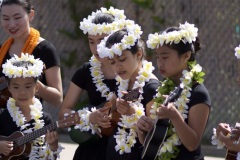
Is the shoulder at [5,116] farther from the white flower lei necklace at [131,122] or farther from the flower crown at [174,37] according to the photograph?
the flower crown at [174,37]

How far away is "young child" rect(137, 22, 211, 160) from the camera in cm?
476

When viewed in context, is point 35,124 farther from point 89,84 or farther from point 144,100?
point 144,100

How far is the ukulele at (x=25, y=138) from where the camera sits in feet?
18.2

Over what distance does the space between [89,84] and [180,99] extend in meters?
1.03

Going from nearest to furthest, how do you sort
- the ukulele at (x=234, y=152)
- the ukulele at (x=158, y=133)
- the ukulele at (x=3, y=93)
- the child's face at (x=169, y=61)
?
the ukulele at (x=234, y=152) < the ukulele at (x=158, y=133) < the child's face at (x=169, y=61) < the ukulele at (x=3, y=93)

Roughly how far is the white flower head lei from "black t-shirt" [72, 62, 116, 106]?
2.21ft

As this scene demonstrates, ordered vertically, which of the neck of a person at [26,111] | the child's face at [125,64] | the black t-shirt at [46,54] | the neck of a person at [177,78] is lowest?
the neck of a person at [26,111]

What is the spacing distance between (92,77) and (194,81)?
38.8 inches

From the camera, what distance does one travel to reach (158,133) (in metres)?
4.82

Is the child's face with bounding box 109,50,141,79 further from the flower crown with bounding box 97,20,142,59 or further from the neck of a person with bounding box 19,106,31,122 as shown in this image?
the neck of a person with bounding box 19,106,31,122

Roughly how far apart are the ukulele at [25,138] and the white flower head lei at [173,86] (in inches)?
31.0

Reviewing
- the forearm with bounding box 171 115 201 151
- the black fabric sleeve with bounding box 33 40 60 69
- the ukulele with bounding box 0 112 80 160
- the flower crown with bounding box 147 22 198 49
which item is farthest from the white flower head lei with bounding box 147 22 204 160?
the black fabric sleeve with bounding box 33 40 60 69

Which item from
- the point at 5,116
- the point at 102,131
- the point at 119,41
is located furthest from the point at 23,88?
the point at 119,41

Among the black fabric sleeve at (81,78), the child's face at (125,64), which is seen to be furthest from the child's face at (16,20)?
the child's face at (125,64)
